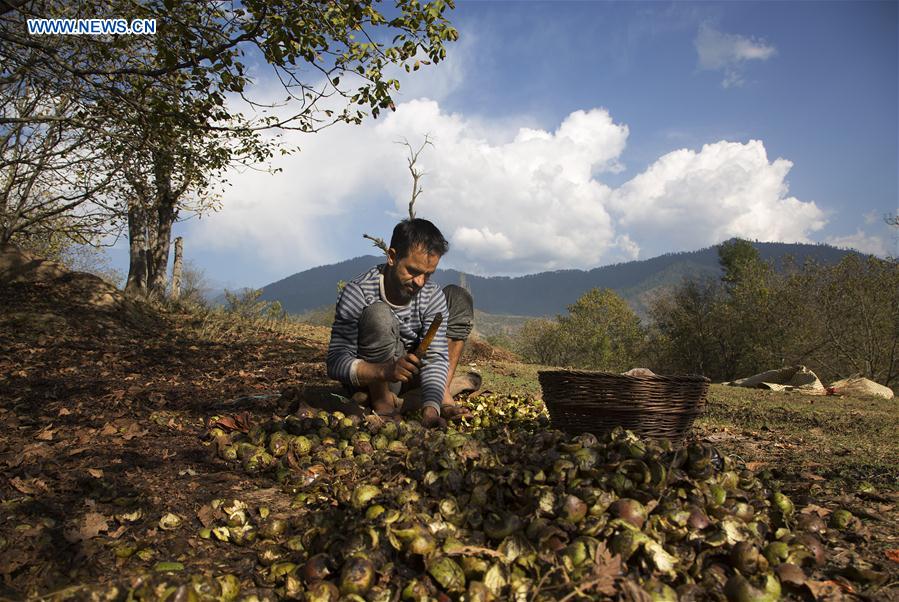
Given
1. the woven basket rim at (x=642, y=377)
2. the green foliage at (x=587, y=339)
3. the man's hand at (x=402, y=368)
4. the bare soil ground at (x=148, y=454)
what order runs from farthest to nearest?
the green foliage at (x=587, y=339) → the man's hand at (x=402, y=368) → the woven basket rim at (x=642, y=377) → the bare soil ground at (x=148, y=454)

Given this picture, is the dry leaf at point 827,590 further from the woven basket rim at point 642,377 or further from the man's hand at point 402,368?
the man's hand at point 402,368

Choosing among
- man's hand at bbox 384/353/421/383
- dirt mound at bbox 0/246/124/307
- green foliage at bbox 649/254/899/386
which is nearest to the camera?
man's hand at bbox 384/353/421/383

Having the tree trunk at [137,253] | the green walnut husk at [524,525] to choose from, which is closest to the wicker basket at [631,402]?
the green walnut husk at [524,525]

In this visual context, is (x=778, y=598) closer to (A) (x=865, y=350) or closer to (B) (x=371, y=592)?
(B) (x=371, y=592)

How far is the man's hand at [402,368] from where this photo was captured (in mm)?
4176

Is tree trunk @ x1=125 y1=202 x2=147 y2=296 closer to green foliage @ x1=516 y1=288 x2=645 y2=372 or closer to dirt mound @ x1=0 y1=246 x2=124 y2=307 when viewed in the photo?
dirt mound @ x1=0 y1=246 x2=124 y2=307

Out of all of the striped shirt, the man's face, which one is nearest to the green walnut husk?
the striped shirt

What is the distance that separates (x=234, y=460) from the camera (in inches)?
158

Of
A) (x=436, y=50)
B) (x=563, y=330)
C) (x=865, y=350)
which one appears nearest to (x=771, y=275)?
(x=865, y=350)

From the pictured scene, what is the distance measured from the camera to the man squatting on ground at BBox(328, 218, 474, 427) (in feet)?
15.8

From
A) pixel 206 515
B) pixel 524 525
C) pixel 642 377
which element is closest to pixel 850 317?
pixel 642 377

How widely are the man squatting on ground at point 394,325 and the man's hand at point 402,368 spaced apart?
1cm
